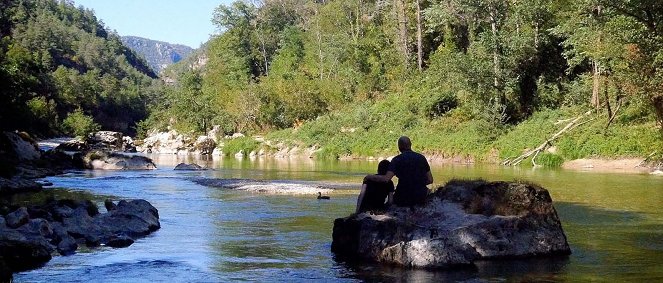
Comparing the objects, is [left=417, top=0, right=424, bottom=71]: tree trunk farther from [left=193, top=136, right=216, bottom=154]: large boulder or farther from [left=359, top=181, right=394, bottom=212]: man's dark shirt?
[left=359, top=181, right=394, bottom=212]: man's dark shirt

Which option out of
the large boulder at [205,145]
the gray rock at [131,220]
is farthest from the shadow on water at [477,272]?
the large boulder at [205,145]

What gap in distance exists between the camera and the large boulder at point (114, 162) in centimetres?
4872

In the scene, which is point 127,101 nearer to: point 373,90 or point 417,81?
point 373,90

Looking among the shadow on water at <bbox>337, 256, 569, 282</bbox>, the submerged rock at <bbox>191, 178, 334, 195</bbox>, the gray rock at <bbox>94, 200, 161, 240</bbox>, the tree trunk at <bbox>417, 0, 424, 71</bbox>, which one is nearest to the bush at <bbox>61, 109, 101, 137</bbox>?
the tree trunk at <bbox>417, 0, 424, 71</bbox>

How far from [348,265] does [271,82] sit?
85.3m

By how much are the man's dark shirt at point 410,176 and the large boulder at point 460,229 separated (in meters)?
0.21

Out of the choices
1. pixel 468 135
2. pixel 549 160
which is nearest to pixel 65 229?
pixel 549 160

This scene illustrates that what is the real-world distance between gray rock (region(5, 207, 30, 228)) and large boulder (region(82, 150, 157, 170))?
32.6m

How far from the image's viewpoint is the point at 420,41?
2987 inches

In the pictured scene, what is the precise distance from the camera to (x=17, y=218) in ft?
52.5

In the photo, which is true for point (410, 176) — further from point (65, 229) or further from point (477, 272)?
point (65, 229)

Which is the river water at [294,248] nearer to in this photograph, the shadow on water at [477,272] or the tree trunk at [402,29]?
the shadow on water at [477,272]

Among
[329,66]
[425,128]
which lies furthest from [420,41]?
[329,66]

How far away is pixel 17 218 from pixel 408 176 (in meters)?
8.77
